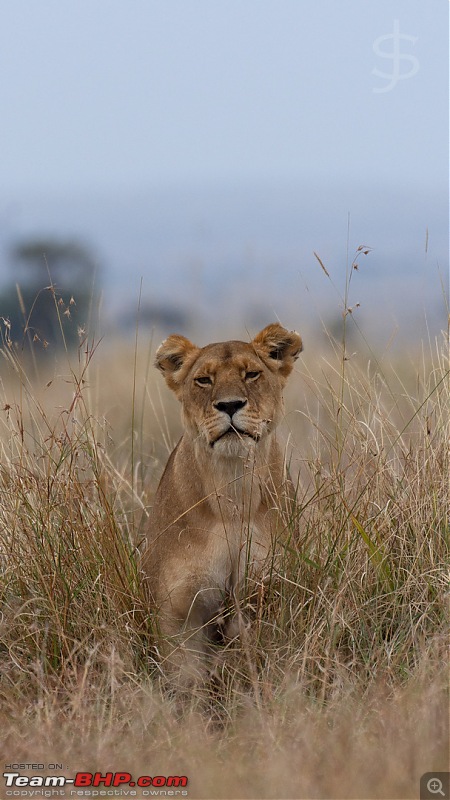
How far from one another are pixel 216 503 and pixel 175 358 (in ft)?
2.43

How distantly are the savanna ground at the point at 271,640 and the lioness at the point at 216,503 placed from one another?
0.12 meters

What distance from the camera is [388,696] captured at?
4.52m

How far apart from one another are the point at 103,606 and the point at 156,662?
1.15 ft

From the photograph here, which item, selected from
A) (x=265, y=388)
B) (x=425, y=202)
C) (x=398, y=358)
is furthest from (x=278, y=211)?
(x=265, y=388)

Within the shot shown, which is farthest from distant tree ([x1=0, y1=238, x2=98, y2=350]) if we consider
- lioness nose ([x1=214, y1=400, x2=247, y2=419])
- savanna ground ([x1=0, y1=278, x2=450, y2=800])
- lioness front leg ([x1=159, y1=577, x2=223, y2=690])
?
lioness nose ([x1=214, y1=400, x2=247, y2=419])

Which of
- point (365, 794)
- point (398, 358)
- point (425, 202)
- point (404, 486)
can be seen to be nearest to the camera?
point (365, 794)

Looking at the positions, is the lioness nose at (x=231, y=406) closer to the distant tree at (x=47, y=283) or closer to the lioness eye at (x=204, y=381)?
the lioness eye at (x=204, y=381)

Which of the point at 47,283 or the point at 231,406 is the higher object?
the point at 231,406

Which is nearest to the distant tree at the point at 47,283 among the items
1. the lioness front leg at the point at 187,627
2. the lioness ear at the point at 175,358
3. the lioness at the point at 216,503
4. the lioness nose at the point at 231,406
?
the lioness ear at the point at 175,358

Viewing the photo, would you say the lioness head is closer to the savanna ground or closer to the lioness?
the lioness

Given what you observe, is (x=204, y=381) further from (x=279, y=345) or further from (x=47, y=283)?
(x=47, y=283)

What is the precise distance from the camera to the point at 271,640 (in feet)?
16.6

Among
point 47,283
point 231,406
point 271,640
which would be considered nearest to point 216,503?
point 231,406

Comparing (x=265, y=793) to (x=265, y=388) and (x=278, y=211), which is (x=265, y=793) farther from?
(x=278, y=211)
